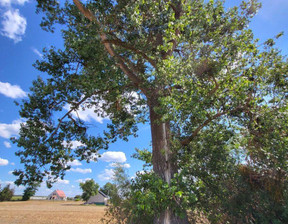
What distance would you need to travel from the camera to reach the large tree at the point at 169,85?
6.00 meters

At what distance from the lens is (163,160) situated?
7000 mm

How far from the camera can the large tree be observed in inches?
236

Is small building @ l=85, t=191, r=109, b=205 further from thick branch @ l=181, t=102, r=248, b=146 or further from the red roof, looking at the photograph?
thick branch @ l=181, t=102, r=248, b=146

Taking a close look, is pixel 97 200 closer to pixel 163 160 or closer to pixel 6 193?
pixel 6 193

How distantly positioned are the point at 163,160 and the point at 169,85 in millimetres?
2891

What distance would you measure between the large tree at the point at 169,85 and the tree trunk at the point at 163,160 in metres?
0.04

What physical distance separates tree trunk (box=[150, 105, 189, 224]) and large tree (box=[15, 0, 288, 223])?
37mm

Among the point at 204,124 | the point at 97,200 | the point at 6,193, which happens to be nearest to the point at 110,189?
the point at 204,124

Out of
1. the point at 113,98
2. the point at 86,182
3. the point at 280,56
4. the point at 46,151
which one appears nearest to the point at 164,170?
the point at 113,98

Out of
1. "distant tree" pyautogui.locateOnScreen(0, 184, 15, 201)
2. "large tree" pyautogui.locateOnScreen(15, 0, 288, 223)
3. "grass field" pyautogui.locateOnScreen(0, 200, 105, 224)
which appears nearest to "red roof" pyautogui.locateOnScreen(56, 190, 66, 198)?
"distant tree" pyautogui.locateOnScreen(0, 184, 15, 201)

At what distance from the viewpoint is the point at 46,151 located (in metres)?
8.14

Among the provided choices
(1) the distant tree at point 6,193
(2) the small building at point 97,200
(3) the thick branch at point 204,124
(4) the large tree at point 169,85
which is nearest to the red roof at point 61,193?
(1) the distant tree at point 6,193

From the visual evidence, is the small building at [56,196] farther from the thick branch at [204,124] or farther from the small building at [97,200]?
the thick branch at [204,124]

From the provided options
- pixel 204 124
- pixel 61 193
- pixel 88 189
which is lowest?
pixel 204 124
